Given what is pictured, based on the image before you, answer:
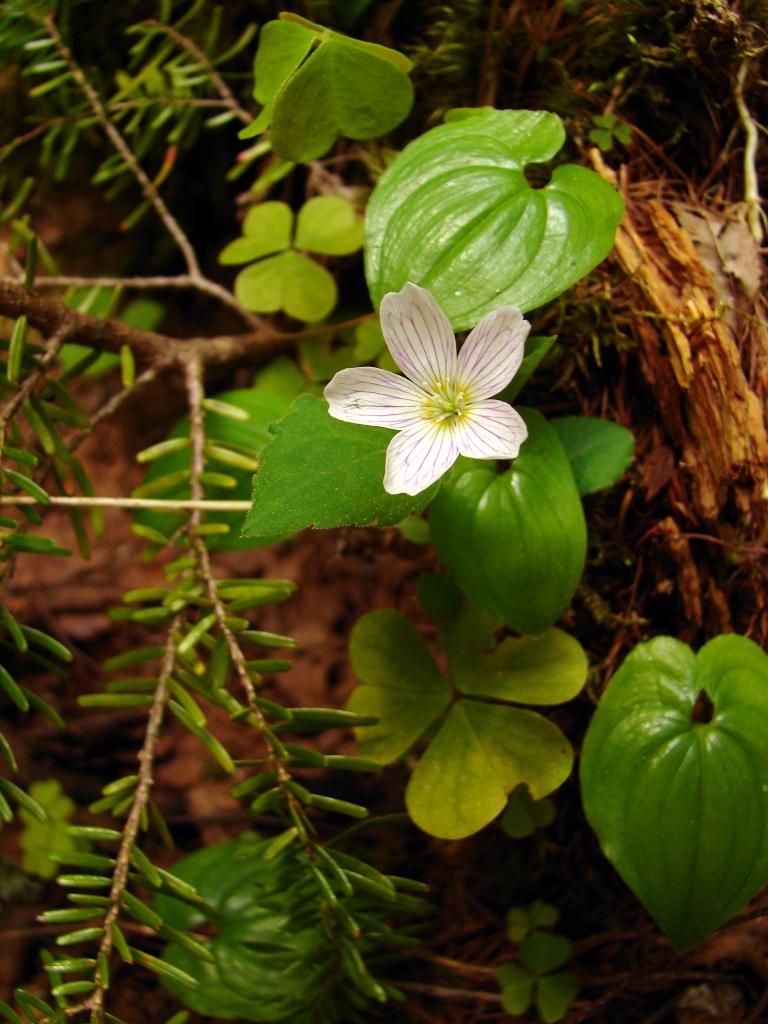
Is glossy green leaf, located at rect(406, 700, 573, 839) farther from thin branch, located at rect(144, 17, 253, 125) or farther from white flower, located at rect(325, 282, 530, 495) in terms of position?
thin branch, located at rect(144, 17, 253, 125)

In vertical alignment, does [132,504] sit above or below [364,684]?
above

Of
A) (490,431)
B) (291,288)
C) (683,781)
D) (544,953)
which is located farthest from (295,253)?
(544,953)

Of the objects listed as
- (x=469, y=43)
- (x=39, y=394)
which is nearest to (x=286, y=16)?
(x=469, y=43)

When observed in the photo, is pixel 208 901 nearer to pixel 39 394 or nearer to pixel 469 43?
pixel 39 394

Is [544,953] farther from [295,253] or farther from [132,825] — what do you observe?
[295,253]

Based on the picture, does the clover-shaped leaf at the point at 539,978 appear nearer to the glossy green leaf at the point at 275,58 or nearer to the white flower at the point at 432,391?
the white flower at the point at 432,391

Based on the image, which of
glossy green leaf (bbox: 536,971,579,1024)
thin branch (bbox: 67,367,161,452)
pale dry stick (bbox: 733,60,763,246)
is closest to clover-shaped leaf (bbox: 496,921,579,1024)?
glossy green leaf (bbox: 536,971,579,1024)
